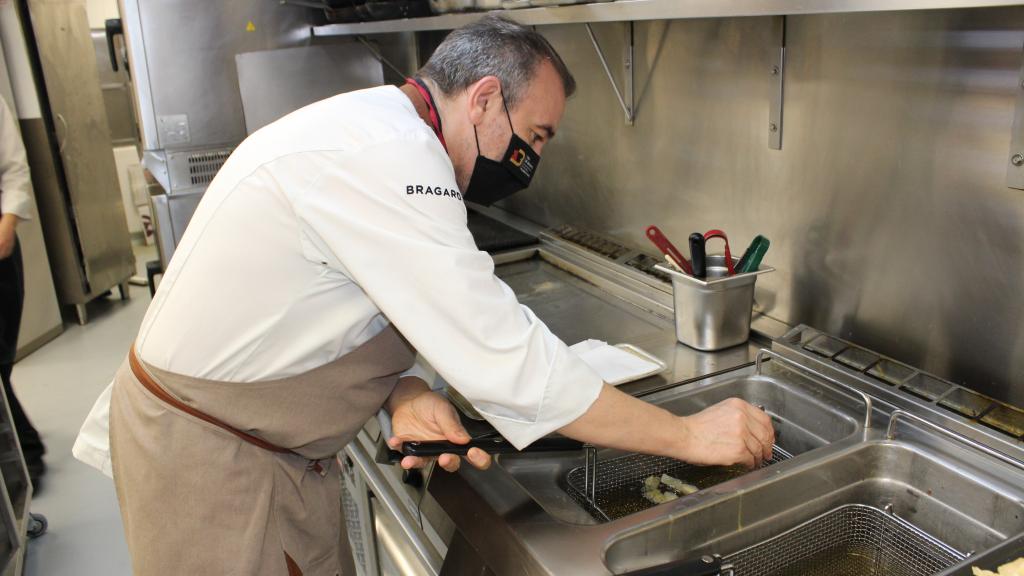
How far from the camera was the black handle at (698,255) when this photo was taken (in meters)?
1.38

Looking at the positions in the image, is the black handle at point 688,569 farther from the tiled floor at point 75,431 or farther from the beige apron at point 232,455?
the tiled floor at point 75,431

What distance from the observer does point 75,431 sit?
10.1 feet

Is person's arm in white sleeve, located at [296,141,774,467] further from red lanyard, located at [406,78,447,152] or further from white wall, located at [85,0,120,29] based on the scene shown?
white wall, located at [85,0,120,29]

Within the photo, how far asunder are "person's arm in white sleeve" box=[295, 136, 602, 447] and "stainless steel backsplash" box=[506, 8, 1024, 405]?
717 mm

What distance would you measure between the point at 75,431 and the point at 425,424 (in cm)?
257

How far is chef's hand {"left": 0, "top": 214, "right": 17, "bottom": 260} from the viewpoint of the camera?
2367 mm

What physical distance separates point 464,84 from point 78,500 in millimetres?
2359

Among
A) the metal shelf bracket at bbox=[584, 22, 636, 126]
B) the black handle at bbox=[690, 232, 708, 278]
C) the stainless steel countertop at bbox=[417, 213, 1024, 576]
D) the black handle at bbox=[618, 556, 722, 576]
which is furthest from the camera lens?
the metal shelf bracket at bbox=[584, 22, 636, 126]

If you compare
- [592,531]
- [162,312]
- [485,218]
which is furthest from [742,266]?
[485,218]

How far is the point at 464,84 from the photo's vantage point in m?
1.03

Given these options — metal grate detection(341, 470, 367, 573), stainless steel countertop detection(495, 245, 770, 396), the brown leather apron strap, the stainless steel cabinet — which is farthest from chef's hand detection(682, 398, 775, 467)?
the stainless steel cabinet

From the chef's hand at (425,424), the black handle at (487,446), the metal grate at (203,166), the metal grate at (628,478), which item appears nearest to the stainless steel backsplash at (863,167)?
the metal grate at (628,478)

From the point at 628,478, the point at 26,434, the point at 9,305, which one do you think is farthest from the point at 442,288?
the point at 26,434

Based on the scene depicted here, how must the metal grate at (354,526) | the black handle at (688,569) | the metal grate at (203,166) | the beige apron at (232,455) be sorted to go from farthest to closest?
the metal grate at (203,166) → the metal grate at (354,526) → the beige apron at (232,455) → the black handle at (688,569)
